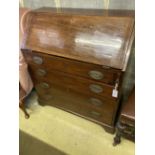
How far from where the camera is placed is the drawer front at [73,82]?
1220 mm

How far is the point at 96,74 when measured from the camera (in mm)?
1153

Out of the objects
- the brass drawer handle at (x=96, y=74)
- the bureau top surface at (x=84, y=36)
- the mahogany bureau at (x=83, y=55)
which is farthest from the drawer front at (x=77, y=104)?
the bureau top surface at (x=84, y=36)

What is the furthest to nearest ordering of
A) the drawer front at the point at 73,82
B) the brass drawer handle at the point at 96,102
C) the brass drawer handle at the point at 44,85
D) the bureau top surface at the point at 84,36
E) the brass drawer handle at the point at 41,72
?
the brass drawer handle at the point at 44,85
the brass drawer handle at the point at 41,72
the brass drawer handle at the point at 96,102
the drawer front at the point at 73,82
the bureau top surface at the point at 84,36

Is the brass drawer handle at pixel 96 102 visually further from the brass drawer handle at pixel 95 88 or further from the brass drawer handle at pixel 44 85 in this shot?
the brass drawer handle at pixel 44 85

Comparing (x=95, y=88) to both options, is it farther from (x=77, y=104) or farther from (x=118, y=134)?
(x=118, y=134)

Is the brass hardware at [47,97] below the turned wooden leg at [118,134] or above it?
above

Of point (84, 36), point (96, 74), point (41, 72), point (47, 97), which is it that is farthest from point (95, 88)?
point (47, 97)

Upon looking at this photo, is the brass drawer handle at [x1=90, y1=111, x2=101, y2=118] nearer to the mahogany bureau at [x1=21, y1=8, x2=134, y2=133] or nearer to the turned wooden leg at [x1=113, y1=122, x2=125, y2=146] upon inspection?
the mahogany bureau at [x1=21, y1=8, x2=134, y2=133]

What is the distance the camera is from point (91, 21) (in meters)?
1.15

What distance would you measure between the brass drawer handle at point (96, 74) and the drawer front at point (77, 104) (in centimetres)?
25
